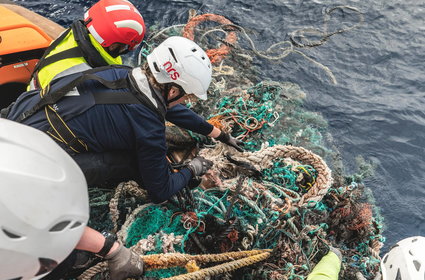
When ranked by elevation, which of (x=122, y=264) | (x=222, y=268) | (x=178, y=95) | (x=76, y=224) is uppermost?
(x=178, y=95)

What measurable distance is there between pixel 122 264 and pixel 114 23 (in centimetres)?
275

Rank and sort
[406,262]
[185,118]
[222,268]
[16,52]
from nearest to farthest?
[222,268]
[406,262]
[185,118]
[16,52]

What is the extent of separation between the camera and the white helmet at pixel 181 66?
2.95m

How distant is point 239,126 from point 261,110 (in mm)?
484

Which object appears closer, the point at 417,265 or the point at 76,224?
the point at 76,224

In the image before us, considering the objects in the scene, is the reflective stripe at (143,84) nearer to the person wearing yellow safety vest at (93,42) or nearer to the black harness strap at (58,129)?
the black harness strap at (58,129)

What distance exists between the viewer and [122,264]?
8.21ft

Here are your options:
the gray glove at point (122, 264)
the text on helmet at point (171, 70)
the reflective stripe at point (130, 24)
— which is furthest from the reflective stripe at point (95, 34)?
the gray glove at point (122, 264)

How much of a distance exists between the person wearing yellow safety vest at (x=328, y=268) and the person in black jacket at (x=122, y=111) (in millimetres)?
1444

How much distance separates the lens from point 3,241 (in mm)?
1721

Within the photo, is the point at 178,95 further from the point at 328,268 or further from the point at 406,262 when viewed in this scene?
the point at 406,262

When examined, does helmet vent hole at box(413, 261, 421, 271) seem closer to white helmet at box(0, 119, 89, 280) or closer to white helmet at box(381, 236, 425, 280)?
white helmet at box(381, 236, 425, 280)

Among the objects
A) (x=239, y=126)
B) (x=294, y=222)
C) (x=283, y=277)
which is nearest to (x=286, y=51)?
(x=239, y=126)

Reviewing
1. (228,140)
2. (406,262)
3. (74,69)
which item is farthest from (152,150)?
(406,262)
